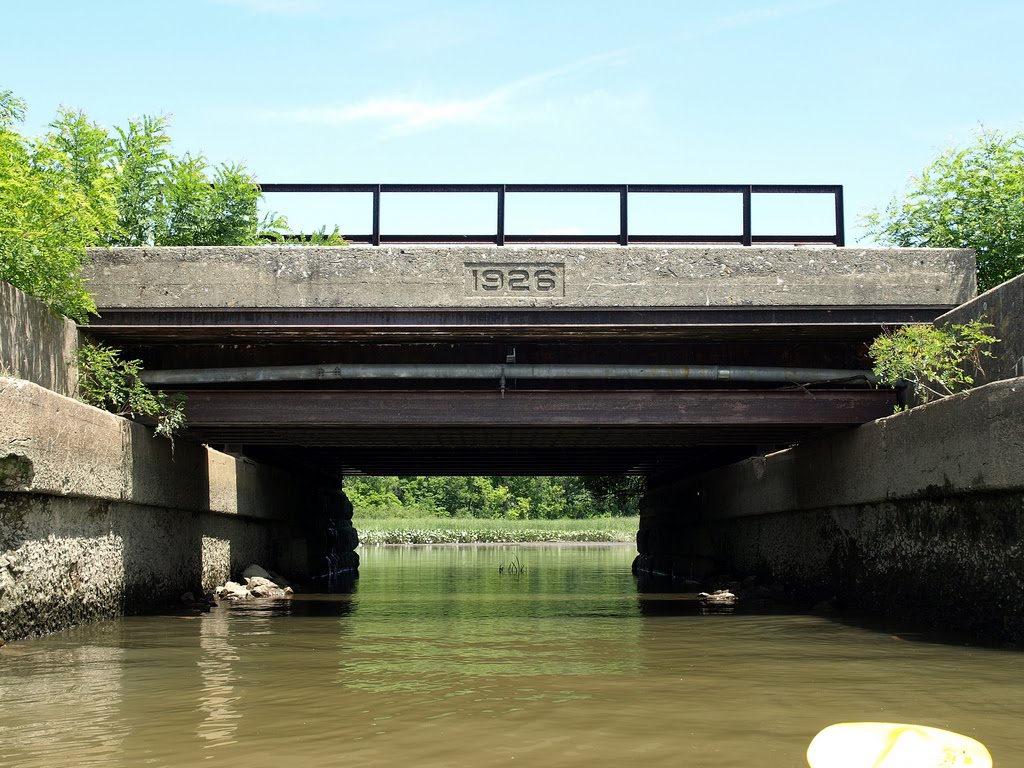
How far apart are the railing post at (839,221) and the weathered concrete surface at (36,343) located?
10.3m

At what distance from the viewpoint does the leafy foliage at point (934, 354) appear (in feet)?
37.9

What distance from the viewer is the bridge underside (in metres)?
12.9

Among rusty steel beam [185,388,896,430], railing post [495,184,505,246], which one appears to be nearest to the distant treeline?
railing post [495,184,505,246]

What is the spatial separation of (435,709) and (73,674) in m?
3.24

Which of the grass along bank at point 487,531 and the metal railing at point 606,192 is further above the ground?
the metal railing at point 606,192

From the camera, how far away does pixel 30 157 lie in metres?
14.1

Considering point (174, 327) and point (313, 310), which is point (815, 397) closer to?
point (313, 310)

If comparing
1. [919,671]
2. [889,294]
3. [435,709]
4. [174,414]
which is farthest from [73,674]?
[889,294]

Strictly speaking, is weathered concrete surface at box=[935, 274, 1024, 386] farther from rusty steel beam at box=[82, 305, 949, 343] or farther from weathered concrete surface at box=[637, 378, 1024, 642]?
rusty steel beam at box=[82, 305, 949, 343]

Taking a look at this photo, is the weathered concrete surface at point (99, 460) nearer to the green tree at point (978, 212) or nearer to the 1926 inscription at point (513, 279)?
the 1926 inscription at point (513, 279)

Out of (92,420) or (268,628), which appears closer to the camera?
→ (92,420)

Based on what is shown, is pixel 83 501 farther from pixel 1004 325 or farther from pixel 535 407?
pixel 1004 325

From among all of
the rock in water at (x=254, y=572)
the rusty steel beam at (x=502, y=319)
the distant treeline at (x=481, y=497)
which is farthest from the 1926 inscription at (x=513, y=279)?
the distant treeline at (x=481, y=497)

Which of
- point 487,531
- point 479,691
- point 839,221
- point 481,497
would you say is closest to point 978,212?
point 839,221
